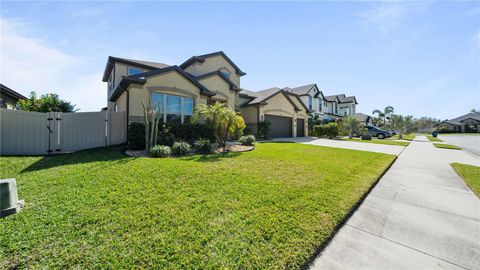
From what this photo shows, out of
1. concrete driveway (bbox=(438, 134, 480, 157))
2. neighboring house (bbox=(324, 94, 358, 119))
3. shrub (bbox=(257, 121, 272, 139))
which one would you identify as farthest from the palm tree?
shrub (bbox=(257, 121, 272, 139))

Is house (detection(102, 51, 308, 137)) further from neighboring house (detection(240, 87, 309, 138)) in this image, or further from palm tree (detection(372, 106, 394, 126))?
palm tree (detection(372, 106, 394, 126))

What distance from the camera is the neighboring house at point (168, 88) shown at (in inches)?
420

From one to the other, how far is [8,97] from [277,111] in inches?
897

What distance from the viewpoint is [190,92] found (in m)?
12.6

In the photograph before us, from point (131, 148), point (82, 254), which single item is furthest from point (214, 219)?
point (131, 148)

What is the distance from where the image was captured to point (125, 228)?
9.29ft

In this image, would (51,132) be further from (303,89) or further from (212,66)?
(303,89)

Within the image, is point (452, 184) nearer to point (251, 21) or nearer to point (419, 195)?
point (419, 195)

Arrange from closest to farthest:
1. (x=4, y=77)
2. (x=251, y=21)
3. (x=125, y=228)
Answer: (x=125, y=228) < (x=251, y=21) < (x=4, y=77)

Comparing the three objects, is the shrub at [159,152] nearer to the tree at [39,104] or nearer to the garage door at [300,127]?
the tree at [39,104]

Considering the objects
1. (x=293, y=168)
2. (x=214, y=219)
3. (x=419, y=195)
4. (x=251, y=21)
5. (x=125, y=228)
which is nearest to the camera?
(x=125, y=228)

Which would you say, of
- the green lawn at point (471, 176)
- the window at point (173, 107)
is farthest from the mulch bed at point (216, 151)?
the green lawn at point (471, 176)

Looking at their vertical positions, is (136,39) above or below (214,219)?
above

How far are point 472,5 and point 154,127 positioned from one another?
565 inches
